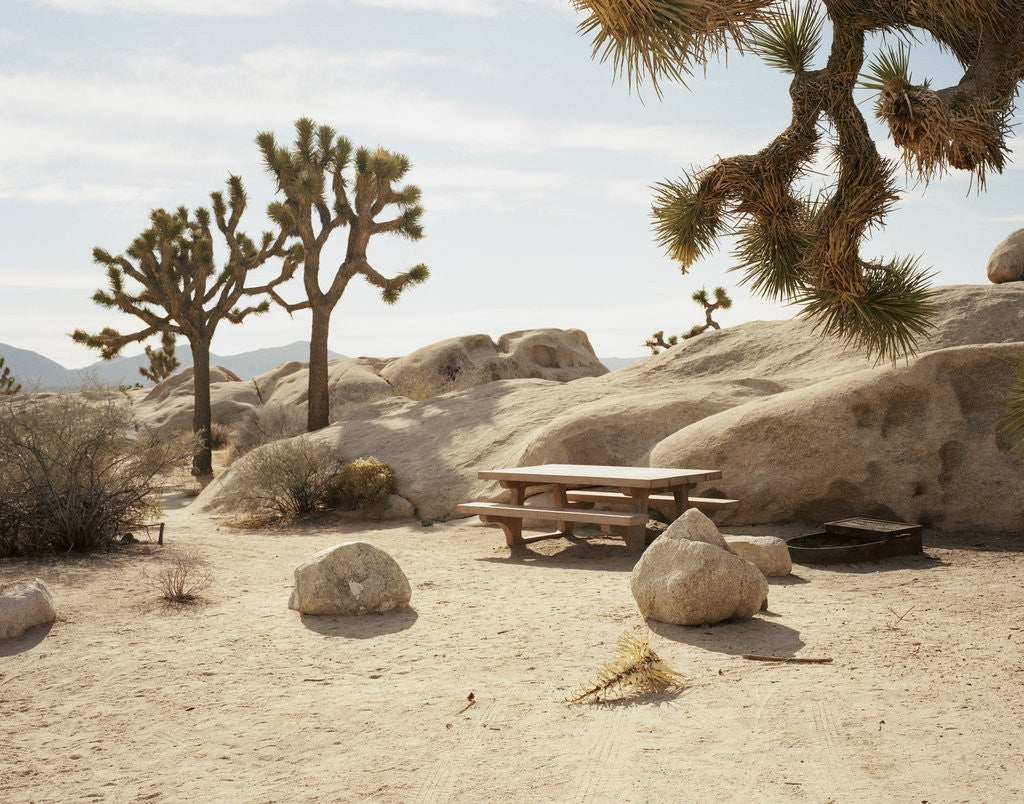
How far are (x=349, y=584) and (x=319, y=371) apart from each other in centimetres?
1322

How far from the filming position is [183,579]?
22.5ft

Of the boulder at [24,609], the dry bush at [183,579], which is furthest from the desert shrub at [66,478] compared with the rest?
the boulder at [24,609]

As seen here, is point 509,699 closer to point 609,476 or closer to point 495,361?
point 609,476

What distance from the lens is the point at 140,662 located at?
17.9ft

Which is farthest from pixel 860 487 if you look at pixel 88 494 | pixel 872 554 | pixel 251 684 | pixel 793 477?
pixel 88 494

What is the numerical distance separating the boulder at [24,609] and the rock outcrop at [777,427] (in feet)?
20.1

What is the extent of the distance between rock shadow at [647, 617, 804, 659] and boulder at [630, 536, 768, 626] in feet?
0.22

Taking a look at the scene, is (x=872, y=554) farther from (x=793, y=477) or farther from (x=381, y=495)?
(x=381, y=495)

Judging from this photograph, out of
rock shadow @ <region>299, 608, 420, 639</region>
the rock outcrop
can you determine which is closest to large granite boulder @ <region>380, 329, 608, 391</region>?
the rock outcrop

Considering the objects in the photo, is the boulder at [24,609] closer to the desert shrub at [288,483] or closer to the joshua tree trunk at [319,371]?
the desert shrub at [288,483]

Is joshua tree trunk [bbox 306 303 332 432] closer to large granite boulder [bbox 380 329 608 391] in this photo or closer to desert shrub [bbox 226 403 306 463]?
desert shrub [bbox 226 403 306 463]

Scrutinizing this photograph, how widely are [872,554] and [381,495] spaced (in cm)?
650

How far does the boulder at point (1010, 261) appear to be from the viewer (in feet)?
43.5

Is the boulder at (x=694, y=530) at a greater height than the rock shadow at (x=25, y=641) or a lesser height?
greater
